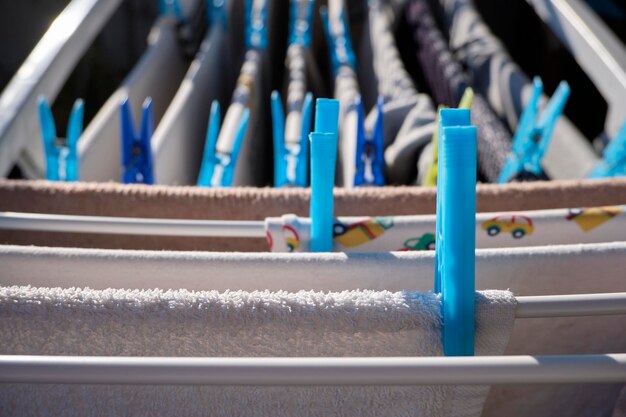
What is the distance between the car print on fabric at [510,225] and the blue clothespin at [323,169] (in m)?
0.13

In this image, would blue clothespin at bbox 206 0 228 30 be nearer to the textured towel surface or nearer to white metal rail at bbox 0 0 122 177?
white metal rail at bbox 0 0 122 177

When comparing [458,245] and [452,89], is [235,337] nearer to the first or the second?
[458,245]

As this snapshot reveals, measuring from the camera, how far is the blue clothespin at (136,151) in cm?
66

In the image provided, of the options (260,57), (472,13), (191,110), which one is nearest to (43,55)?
(191,110)

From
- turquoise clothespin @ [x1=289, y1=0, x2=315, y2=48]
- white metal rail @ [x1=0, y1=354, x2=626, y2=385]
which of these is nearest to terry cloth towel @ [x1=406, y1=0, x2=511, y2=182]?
turquoise clothespin @ [x1=289, y1=0, x2=315, y2=48]

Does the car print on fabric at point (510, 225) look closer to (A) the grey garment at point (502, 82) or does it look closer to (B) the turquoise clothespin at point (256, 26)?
(A) the grey garment at point (502, 82)

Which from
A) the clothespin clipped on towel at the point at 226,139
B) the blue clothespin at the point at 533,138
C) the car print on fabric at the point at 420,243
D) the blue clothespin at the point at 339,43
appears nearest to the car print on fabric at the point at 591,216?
the car print on fabric at the point at 420,243

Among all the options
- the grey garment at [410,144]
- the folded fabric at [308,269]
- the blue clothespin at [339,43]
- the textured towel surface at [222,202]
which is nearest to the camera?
the folded fabric at [308,269]

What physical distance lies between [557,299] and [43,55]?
771mm

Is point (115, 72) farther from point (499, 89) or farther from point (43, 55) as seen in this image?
point (499, 89)

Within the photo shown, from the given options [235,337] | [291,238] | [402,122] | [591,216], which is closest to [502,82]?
[402,122]

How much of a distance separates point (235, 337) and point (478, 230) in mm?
221

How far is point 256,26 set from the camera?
1.21m

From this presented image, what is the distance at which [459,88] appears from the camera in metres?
0.96
